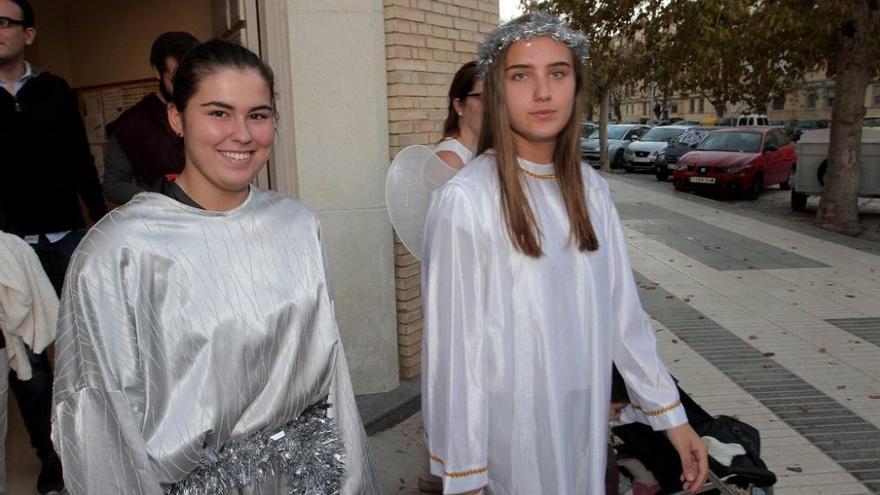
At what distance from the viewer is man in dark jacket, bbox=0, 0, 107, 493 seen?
3195 mm

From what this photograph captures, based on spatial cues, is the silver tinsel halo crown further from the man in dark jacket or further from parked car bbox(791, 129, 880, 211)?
parked car bbox(791, 129, 880, 211)

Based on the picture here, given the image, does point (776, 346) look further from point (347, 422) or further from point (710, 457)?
point (347, 422)

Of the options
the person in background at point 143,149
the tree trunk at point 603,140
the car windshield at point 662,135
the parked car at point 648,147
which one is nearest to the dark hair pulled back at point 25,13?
the person in background at point 143,149

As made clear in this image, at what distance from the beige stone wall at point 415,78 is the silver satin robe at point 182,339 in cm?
275

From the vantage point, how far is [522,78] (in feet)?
6.70

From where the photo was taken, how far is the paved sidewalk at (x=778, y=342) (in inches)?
162

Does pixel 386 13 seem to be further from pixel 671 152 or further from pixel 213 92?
pixel 671 152

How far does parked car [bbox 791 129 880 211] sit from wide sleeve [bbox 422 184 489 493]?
14038mm

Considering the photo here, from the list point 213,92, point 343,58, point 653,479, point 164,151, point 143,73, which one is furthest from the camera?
point 143,73

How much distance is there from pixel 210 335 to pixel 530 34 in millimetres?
1239

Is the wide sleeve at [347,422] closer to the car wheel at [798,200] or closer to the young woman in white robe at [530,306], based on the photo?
the young woman in white robe at [530,306]

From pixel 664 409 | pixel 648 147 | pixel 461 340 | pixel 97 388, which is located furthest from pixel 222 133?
pixel 648 147

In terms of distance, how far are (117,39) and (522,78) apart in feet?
16.7

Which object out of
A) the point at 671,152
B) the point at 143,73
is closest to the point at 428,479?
the point at 143,73
